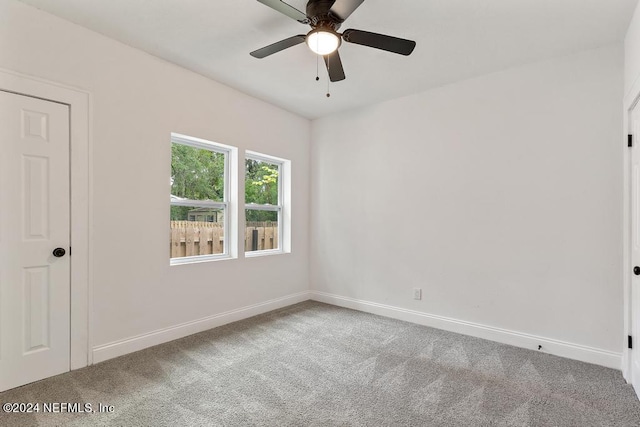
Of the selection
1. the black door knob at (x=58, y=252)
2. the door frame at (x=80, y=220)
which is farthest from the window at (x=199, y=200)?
the black door knob at (x=58, y=252)

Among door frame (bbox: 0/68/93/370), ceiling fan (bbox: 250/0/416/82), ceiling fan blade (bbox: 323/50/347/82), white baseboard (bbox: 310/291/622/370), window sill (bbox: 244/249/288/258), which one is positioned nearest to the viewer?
ceiling fan (bbox: 250/0/416/82)

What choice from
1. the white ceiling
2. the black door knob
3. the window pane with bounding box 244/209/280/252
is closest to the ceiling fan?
the white ceiling

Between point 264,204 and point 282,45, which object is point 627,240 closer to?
point 282,45

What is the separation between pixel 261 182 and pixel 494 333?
316cm

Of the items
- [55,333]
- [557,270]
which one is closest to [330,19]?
[557,270]

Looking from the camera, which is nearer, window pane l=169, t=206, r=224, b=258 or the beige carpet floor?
the beige carpet floor

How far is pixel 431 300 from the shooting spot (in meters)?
3.55

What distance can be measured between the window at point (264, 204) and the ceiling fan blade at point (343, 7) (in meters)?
2.23

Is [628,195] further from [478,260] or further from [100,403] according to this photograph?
[100,403]

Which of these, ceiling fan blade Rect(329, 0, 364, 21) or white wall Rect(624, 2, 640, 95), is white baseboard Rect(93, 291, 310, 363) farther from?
white wall Rect(624, 2, 640, 95)

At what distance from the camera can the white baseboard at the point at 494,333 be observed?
2.64 metres

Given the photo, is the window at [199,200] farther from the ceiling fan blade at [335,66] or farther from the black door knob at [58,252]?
the ceiling fan blade at [335,66]

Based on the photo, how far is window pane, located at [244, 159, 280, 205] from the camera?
4.06 meters

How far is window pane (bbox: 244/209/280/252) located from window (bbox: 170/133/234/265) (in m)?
0.35
